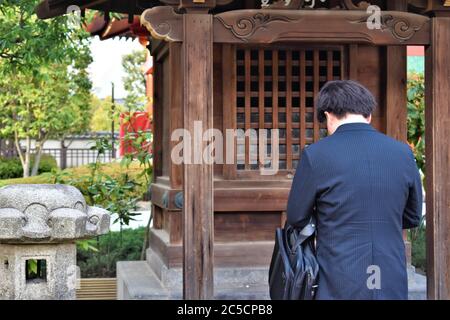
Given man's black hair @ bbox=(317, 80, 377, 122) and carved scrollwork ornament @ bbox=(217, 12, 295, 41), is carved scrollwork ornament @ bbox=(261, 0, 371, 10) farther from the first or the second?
man's black hair @ bbox=(317, 80, 377, 122)

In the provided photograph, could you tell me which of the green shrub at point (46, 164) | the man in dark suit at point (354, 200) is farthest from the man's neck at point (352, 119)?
the green shrub at point (46, 164)

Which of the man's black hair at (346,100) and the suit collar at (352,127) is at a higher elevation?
the man's black hair at (346,100)

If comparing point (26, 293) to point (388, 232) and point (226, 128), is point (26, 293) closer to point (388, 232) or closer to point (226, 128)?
point (226, 128)

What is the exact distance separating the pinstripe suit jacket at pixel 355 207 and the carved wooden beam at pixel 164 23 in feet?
7.22

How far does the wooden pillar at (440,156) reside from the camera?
5535 mm

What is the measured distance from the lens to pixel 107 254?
10.3m

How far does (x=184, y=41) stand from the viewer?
5.35 m

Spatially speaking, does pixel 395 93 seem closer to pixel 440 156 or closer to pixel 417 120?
pixel 440 156

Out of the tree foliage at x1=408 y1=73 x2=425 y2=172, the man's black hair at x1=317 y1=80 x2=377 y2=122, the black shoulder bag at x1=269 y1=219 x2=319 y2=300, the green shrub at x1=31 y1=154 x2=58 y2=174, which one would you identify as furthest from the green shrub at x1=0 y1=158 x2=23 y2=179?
the man's black hair at x1=317 y1=80 x2=377 y2=122

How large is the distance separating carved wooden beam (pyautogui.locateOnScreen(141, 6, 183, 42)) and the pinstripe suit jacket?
220 cm

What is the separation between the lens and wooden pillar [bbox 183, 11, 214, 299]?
5.34m

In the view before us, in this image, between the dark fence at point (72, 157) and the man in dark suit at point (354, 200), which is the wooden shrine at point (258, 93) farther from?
the dark fence at point (72, 157)

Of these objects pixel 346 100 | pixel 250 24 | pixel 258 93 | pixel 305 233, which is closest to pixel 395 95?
pixel 258 93

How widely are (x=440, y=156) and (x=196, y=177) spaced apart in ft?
6.40
